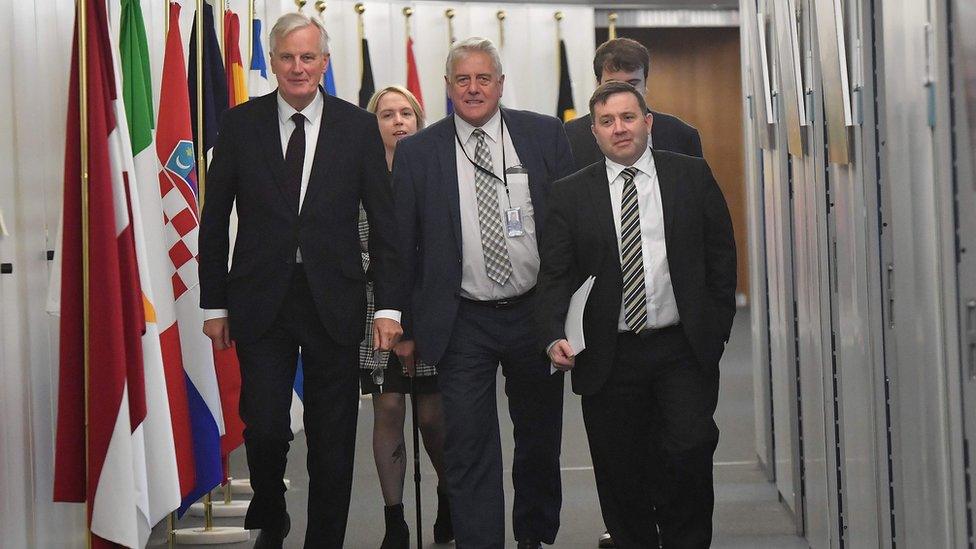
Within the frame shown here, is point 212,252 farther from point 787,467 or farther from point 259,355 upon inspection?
point 787,467

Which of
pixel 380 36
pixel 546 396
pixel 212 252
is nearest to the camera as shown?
pixel 212 252

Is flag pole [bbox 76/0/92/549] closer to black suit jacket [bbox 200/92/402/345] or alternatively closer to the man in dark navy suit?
black suit jacket [bbox 200/92/402/345]

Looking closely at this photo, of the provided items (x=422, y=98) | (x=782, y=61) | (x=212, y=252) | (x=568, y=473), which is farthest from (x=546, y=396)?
(x=422, y=98)

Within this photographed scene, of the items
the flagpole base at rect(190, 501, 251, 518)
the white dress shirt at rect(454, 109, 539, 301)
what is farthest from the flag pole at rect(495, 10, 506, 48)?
the white dress shirt at rect(454, 109, 539, 301)

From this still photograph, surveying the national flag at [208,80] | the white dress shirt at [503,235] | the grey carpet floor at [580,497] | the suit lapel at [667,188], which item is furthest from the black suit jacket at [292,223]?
the national flag at [208,80]

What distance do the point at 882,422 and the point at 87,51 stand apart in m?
2.37

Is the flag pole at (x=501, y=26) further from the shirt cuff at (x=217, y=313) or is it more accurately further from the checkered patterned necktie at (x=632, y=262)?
the checkered patterned necktie at (x=632, y=262)

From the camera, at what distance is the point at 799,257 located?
16.0 feet

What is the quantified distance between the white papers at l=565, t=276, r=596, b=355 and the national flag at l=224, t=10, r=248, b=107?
281 cm

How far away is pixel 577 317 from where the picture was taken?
383 cm

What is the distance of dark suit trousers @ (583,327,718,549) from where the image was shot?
3793mm

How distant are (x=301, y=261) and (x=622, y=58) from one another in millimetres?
1444

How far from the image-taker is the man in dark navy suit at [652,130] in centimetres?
475

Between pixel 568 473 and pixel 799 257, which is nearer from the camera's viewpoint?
pixel 799 257
